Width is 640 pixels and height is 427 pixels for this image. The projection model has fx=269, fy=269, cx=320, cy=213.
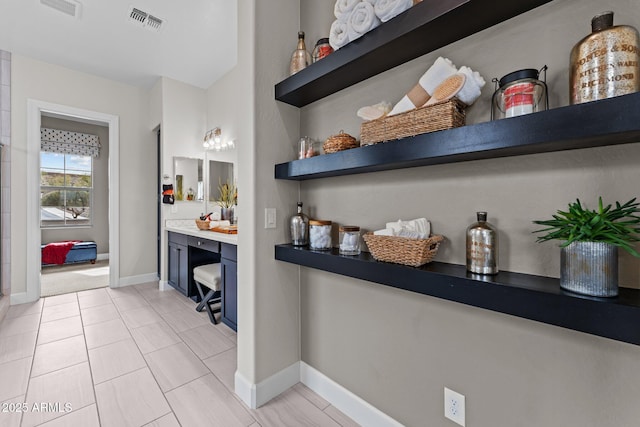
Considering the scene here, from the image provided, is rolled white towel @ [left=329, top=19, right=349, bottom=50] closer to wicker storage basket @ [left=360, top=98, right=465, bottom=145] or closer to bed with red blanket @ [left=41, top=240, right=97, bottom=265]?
wicker storage basket @ [left=360, top=98, right=465, bottom=145]

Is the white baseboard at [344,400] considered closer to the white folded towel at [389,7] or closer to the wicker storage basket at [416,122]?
the wicker storage basket at [416,122]

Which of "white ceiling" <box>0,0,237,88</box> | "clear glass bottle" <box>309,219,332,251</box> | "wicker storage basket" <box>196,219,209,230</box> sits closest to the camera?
"clear glass bottle" <box>309,219,332,251</box>

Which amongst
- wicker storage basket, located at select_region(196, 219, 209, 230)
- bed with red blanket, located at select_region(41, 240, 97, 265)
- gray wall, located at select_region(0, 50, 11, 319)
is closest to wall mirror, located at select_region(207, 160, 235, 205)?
wicker storage basket, located at select_region(196, 219, 209, 230)

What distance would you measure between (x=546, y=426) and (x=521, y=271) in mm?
492

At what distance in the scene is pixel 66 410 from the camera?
1.47m

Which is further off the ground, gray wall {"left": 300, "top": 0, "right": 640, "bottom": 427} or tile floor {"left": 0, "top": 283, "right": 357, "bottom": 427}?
gray wall {"left": 300, "top": 0, "right": 640, "bottom": 427}

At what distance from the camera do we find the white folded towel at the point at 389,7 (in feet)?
3.34

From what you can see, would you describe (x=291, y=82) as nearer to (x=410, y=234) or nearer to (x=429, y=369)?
(x=410, y=234)

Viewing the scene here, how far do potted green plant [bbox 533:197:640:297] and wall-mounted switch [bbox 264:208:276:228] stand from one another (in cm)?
125

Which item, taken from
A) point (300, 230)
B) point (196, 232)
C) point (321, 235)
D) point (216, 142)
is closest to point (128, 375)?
point (196, 232)

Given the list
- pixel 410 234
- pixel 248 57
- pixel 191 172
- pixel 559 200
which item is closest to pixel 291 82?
pixel 248 57

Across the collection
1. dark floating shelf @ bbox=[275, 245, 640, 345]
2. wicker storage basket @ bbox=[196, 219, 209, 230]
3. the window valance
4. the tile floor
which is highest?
the window valance

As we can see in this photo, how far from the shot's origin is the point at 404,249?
1.03 metres

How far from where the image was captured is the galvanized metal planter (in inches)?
26.4
